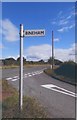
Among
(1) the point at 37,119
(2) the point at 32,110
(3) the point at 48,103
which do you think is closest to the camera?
(1) the point at 37,119

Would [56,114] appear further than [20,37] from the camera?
Yes

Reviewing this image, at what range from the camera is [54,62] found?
32844 millimetres

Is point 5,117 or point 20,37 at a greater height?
point 20,37

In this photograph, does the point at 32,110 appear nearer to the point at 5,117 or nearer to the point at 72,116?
the point at 5,117

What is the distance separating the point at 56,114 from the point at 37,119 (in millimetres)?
1439

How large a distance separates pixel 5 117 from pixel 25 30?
2.12 m

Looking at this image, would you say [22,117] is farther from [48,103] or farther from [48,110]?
[48,103]

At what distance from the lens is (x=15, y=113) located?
694cm

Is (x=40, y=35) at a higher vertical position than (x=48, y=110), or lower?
higher

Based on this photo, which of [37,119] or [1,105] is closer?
[37,119]

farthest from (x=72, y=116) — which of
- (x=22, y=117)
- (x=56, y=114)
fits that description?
(x=22, y=117)

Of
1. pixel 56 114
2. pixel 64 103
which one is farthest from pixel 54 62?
pixel 56 114

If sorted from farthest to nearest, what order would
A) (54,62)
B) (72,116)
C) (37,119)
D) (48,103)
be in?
(54,62) → (48,103) → (72,116) → (37,119)

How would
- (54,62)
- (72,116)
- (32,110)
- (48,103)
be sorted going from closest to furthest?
1. (32,110)
2. (72,116)
3. (48,103)
4. (54,62)
